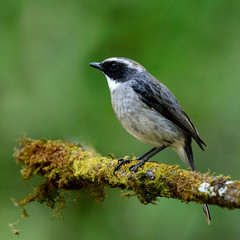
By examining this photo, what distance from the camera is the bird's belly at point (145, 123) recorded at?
477 cm

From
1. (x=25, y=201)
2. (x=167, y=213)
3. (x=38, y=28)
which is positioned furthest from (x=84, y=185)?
(x=38, y=28)

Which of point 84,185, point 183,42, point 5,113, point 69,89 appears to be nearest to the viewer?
point 84,185

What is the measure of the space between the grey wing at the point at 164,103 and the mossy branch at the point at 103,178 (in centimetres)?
107

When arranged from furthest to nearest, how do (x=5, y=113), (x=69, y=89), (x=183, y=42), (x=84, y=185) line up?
(x=5, y=113) → (x=69, y=89) → (x=183, y=42) → (x=84, y=185)

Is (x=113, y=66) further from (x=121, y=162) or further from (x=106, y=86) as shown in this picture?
(x=121, y=162)

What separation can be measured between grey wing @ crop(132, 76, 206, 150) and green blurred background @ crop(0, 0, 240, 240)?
0.26 metres

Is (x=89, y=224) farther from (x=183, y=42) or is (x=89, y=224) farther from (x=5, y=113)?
(x=183, y=42)

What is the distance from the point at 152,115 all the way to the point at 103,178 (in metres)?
1.29

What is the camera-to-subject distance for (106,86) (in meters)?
5.67

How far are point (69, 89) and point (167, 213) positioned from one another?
2149mm

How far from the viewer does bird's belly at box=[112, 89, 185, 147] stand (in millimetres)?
4766

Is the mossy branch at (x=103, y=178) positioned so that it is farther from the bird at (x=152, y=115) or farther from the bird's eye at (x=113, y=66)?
the bird's eye at (x=113, y=66)

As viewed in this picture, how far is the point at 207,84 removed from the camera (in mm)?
5488

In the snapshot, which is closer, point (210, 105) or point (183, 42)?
point (183, 42)
